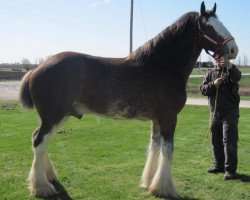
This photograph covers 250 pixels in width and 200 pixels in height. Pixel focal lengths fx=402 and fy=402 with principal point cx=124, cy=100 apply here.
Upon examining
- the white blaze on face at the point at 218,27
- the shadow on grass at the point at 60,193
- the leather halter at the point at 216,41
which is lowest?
the shadow on grass at the point at 60,193

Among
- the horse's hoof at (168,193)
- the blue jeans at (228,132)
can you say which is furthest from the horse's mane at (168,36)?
the horse's hoof at (168,193)

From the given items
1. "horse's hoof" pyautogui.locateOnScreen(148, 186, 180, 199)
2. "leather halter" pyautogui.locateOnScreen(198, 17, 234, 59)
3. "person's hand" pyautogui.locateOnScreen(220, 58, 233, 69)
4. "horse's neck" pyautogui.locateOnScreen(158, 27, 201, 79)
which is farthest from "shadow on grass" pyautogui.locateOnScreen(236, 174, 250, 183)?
"leather halter" pyautogui.locateOnScreen(198, 17, 234, 59)

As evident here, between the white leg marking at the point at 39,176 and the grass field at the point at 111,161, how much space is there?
0.19 m

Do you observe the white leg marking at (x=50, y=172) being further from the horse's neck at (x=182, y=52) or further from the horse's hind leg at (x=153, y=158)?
the horse's neck at (x=182, y=52)

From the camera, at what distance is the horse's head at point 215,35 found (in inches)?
216

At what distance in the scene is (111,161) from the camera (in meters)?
7.84

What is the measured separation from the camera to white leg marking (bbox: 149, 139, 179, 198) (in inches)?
226

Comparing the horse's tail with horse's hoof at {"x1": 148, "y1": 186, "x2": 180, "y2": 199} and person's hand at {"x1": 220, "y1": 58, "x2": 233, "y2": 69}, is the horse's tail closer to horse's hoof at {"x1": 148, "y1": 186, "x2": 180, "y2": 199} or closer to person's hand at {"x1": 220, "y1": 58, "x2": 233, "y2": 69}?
horse's hoof at {"x1": 148, "y1": 186, "x2": 180, "y2": 199}

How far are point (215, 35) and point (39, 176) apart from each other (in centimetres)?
319

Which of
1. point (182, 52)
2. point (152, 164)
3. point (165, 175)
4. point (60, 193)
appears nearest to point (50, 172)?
point (60, 193)

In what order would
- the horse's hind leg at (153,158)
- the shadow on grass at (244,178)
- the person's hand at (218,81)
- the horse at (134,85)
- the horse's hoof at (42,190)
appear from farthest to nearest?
the shadow on grass at (244,178) < the person's hand at (218,81) < the horse's hind leg at (153,158) < the horse's hoof at (42,190) < the horse at (134,85)

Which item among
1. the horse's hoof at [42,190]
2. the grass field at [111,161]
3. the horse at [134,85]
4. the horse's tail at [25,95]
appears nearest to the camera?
the horse at [134,85]

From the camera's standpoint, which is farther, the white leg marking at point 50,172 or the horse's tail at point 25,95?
the white leg marking at point 50,172

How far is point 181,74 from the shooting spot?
19.3 feet
